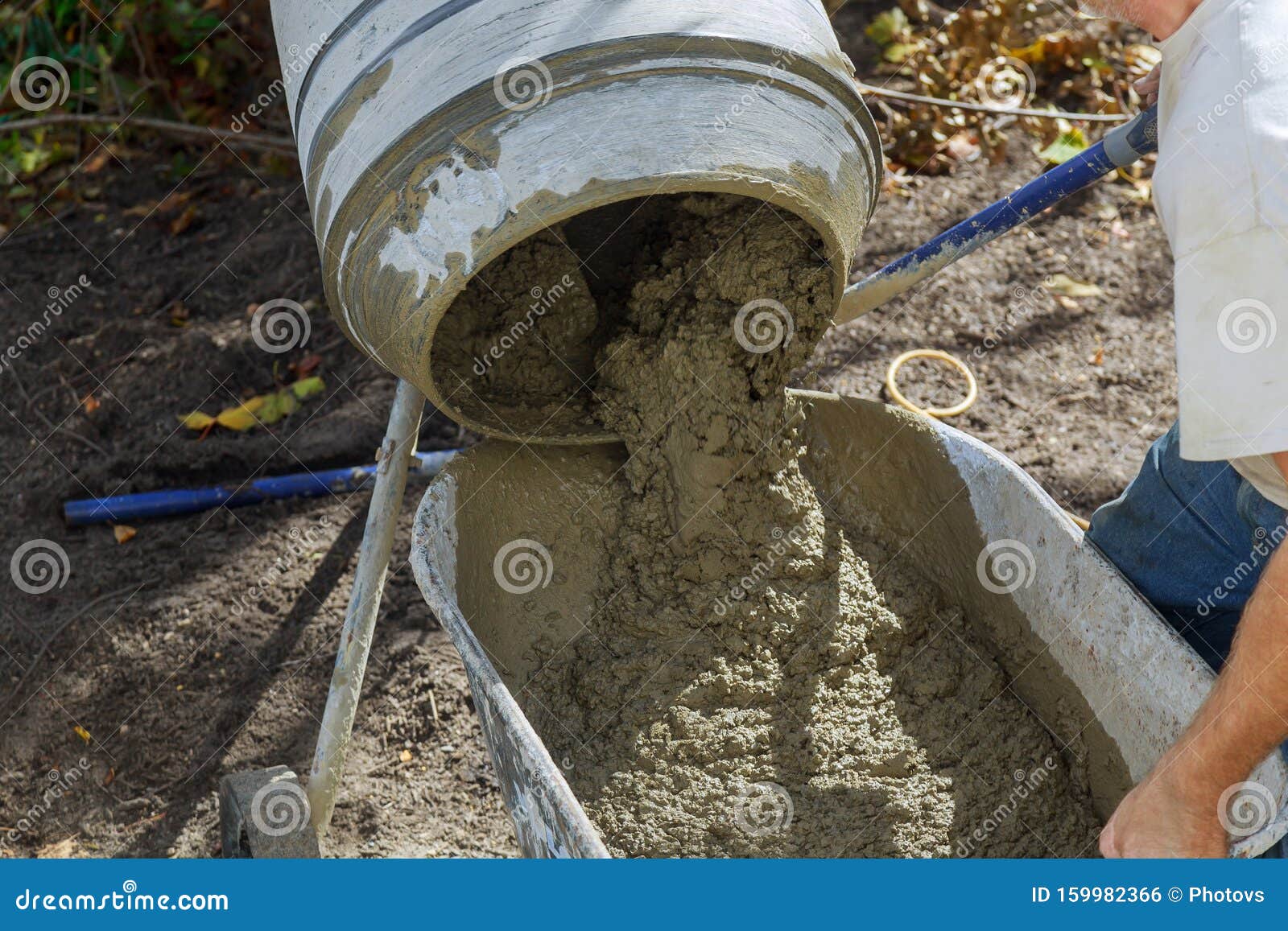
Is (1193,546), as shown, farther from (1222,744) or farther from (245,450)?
(245,450)

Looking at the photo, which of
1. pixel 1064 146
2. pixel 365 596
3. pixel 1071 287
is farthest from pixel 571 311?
pixel 1064 146

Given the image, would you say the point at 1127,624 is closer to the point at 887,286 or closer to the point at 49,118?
the point at 887,286

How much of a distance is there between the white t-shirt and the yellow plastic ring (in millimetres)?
1967

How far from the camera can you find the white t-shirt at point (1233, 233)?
1.55 meters

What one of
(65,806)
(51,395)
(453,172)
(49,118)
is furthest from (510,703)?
(49,118)

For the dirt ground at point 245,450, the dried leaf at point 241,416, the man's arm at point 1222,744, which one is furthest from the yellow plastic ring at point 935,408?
the dried leaf at point 241,416

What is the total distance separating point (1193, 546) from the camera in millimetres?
2287

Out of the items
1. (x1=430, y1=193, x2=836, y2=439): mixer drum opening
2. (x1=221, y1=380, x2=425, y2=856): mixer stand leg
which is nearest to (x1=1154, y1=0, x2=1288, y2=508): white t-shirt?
(x1=430, y1=193, x2=836, y2=439): mixer drum opening

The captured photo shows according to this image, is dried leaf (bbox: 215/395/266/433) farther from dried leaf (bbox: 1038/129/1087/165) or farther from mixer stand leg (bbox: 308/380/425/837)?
dried leaf (bbox: 1038/129/1087/165)

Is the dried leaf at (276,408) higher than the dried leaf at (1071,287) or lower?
higher

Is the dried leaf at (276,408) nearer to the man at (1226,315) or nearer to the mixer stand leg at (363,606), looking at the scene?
the mixer stand leg at (363,606)

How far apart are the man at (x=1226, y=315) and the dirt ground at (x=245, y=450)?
1692 millimetres

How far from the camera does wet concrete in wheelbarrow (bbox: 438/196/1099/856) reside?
2234 millimetres

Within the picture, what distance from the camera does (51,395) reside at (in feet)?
13.0
